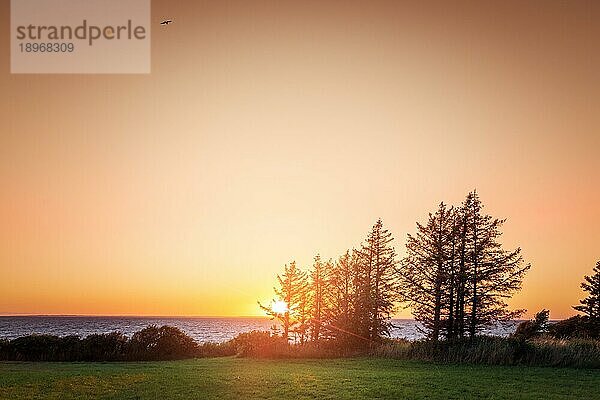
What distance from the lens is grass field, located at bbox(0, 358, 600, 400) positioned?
21.9 metres

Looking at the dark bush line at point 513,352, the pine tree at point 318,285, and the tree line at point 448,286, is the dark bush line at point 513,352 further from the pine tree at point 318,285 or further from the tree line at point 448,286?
the pine tree at point 318,285

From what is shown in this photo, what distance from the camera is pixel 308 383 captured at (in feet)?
80.6

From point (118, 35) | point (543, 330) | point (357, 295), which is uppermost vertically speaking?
point (118, 35)

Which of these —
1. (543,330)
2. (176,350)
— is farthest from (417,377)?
(543,330)

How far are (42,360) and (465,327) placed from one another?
3494 cm

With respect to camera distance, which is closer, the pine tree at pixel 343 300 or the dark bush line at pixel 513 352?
the dark bush line at pixel 513 352

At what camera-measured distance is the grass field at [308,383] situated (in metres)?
21.9

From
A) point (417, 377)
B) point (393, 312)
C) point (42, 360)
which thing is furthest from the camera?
point (393, 312)

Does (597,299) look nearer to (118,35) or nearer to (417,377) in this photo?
(417,377)

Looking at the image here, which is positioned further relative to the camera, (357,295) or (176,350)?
(357,295)

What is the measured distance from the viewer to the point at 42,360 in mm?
44688

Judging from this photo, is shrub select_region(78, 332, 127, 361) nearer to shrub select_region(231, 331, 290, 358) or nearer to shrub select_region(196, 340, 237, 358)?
shrub select_region(196, 340, 237, 358)

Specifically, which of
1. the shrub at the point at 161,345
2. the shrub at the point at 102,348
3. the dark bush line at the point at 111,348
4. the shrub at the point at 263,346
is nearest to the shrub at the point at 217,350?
the dark bush line at the point at 111,348

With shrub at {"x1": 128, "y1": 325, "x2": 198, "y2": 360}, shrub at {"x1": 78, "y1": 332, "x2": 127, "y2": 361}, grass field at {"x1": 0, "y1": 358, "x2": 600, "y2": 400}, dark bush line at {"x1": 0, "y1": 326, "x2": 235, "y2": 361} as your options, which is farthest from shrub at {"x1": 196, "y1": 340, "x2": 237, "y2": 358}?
grass field at {"x1": 0, "y1": 358, "x2": 600, "y2": 400}
